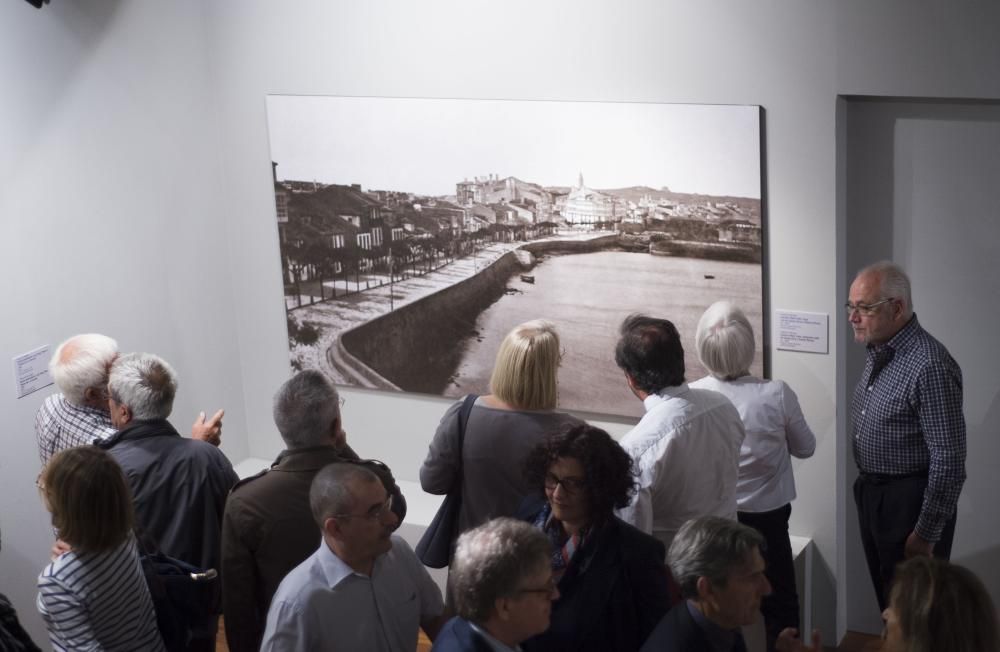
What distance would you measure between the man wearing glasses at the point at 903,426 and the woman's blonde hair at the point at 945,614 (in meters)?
1.61

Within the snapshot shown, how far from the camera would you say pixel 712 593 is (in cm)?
294

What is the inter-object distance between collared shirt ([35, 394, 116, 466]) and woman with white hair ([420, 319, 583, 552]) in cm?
141

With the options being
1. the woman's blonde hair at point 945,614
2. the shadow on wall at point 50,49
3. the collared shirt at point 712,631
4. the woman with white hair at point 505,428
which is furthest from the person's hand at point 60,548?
the woman's blonde hair at point 945,614

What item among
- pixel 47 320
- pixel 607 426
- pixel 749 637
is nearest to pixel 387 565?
pixel 749 637

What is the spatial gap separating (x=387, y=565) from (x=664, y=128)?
263cm

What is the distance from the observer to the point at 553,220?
5.43m

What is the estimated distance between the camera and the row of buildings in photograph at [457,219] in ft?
16.8

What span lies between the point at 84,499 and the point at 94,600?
0.31 meters

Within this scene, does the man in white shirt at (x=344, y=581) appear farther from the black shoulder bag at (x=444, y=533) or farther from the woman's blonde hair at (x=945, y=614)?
the woman's blonde hair at (x=945, y=614)

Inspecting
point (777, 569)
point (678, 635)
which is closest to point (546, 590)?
point (678, 635)

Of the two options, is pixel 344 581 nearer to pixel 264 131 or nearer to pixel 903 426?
pixel 903 426

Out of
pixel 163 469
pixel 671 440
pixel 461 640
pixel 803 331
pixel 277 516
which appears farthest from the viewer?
pixel 803 331

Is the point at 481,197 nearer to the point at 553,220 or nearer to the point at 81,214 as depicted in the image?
the point at 553,220

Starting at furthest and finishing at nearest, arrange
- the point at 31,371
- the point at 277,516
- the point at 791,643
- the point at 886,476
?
the point at 31,371
the point at 886,476
the point at 277,516
the point at 791,643
